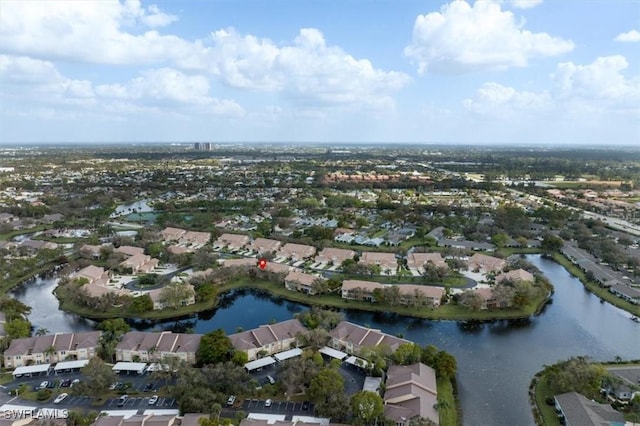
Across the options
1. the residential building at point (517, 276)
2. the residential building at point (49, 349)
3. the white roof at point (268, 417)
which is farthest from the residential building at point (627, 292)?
the residential building at point (49, 349)

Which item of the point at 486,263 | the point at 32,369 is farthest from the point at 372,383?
the point at 486,263

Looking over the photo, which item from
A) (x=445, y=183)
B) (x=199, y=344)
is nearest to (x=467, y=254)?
(x=199, y=344)

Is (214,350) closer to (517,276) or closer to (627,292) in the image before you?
(517,276)

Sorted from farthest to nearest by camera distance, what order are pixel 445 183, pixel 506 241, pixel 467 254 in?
pixel 445 183 → pixel 506 241 → pixel 467 254

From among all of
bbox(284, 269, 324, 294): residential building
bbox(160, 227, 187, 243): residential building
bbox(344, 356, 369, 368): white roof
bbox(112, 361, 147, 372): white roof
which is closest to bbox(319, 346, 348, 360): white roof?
bbox(344, 356, 369, 368): white roof

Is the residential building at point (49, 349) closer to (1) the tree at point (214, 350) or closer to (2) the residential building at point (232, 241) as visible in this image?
(1) the tree at point (214, 350)

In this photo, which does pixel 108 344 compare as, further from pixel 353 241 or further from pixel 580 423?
pixel 353 241
